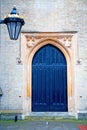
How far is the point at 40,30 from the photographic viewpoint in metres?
11.6

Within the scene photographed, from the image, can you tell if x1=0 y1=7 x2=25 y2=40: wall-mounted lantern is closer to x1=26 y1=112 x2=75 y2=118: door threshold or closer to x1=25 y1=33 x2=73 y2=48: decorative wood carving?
x1=25 y1=33 x2=73 y2=48: decorative wood carving

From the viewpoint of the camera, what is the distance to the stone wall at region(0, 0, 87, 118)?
11.4 metres

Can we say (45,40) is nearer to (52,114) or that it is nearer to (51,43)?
(51,43)

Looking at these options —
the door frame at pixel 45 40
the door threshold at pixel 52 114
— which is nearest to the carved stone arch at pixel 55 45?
the door frame at pixel 45 40

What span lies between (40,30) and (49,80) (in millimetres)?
2022

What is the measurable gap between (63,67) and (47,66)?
0.64 metres

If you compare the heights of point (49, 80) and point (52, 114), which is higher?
point (49, 80)

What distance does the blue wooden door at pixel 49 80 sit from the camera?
11852mm

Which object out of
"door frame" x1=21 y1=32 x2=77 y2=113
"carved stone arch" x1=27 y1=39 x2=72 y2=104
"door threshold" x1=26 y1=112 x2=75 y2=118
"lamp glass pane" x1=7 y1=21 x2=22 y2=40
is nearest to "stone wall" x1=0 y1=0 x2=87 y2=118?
"door frame" x1=21 y1=32 x2=77 y2=113

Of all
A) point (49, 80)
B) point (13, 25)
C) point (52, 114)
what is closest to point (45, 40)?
point (49, 80)

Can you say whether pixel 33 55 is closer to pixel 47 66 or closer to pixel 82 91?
pixel 47 66

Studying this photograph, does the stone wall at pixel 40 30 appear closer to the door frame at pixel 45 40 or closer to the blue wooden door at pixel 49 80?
the door frame at pixel 45 40

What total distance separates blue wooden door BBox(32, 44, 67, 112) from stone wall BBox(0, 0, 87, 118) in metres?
0.61

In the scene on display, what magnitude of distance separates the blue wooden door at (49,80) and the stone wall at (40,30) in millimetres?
613
